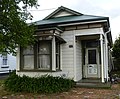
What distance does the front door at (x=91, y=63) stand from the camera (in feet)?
48.6

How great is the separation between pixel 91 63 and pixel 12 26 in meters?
7.92

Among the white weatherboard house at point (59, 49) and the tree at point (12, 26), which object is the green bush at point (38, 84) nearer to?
the white weatherboard house at point (59, 49)

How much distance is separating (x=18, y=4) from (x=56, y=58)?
4553mm

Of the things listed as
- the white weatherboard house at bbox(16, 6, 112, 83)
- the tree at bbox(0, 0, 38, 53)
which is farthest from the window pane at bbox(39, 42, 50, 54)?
the tree at bbox(0, 0, 38, 53)

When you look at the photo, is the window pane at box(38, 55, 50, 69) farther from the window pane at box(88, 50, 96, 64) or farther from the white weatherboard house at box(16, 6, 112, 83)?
the window pane at box(88, 50, 96, 64)

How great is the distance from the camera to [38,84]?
1072 centimetres

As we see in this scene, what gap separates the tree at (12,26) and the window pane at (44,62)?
298 cm

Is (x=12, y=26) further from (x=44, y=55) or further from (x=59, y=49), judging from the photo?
(x=59, y=49)

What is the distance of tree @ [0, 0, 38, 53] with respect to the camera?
28.6ft

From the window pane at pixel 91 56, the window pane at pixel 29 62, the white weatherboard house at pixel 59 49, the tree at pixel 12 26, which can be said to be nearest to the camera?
the tree at pixel 12 26

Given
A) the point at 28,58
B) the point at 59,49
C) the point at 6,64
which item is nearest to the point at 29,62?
the point at 28,58

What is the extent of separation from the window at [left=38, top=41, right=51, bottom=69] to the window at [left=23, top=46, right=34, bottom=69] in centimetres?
49

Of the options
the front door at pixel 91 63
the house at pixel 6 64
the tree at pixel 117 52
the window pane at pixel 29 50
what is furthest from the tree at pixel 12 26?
the tree at pixel 117 52

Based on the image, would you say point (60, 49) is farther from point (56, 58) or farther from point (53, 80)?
point (53, 80)
